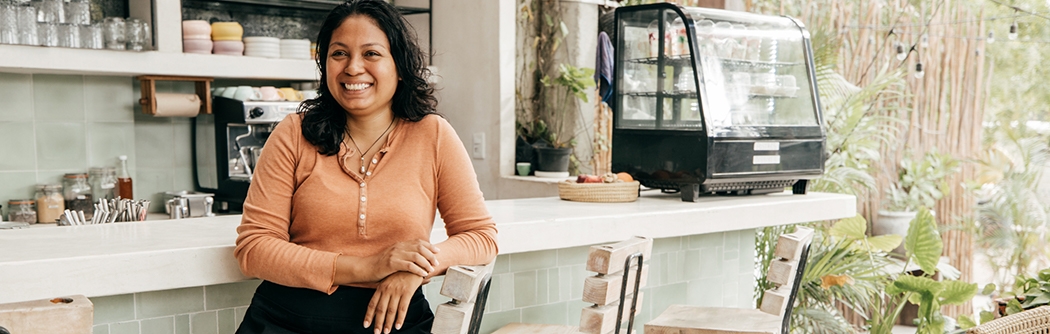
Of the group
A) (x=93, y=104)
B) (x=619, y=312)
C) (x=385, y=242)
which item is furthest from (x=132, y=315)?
(x=93, y=104)

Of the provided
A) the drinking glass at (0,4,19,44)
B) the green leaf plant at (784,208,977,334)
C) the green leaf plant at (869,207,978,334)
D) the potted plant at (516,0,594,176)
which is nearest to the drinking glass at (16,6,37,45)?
the drinking glass at (0,4,19,44)

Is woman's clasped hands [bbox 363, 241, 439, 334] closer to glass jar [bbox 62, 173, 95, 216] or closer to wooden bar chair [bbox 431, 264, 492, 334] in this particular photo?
wooden bar chair [bbox 431, 264, 492, 334]

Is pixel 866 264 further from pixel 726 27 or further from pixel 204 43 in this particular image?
pixel 204 43

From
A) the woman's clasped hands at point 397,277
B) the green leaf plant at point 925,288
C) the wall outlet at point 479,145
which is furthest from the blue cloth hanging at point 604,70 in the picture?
the woman's clasped hands at point 397,277

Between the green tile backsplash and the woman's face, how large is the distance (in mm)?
2694

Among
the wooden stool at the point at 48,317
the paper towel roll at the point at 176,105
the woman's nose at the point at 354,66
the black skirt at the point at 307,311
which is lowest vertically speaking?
the black skirt at the point at 307,311

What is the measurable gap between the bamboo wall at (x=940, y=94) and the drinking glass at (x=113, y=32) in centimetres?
434

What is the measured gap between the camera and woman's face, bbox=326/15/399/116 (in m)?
1.82

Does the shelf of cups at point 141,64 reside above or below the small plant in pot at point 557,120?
above

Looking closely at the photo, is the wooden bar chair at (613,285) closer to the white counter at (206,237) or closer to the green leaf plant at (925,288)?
the white counter at (206,237)

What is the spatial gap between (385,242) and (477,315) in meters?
0.28

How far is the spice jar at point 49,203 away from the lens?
12.6ft

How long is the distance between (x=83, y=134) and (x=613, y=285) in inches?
121

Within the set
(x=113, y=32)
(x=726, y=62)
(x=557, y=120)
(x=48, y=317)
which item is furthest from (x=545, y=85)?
(x=48, y=317)
